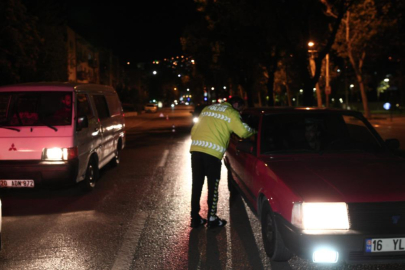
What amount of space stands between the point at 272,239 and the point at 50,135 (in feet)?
14.3

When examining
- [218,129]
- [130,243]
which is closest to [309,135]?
[218,129]

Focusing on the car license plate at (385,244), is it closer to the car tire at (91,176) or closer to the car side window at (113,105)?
the car tire at (91,176)

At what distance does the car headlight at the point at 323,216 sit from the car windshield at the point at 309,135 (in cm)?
157

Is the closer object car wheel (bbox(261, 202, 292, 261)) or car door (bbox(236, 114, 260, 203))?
car wheel (bbox(261, 202, 292, 261))

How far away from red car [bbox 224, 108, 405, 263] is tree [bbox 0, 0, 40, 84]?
56.0 ft

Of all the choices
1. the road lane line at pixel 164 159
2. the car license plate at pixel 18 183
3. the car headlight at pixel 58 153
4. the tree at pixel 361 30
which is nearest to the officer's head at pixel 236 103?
the car headlight at pixel 58 153

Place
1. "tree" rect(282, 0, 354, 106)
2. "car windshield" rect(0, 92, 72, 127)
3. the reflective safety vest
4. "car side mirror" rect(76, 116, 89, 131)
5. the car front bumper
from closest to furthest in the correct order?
the car front bumper < the reflective safety vest < "car side mirror" rect(76, 116, 89, 131) < "car windshield" rect(0, 92, 72, 127) < "tree" rect(282, 0, 354, 106)

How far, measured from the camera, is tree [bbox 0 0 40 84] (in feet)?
62.8

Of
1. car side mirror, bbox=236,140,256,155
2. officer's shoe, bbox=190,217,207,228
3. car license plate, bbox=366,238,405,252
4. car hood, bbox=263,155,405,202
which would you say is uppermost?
car side mirror, bbox=236,140,256,155

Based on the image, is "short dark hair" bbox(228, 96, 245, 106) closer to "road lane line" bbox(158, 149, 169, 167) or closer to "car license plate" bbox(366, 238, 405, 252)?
"car license plate" bbox(366, 238, 405, 252)

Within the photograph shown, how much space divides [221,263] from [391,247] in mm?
1662

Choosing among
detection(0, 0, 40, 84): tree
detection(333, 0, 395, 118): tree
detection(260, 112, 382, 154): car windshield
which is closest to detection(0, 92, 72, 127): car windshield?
detection(260, 112, 382, 154): car windshield

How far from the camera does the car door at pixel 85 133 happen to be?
7305 mm

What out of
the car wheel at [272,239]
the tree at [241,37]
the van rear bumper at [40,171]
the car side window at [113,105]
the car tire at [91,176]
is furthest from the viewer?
the tree at [241,37]
